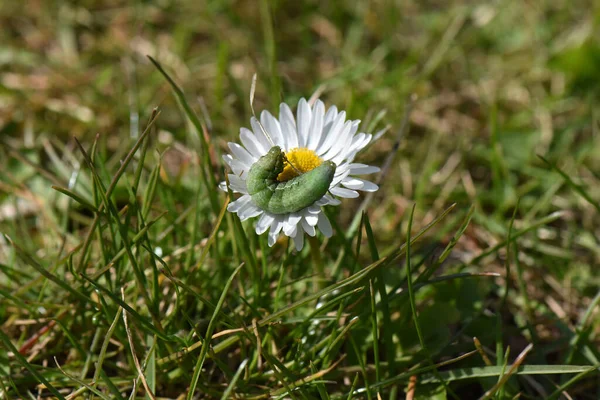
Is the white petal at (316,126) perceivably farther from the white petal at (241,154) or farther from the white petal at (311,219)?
the white petal at (311,219)

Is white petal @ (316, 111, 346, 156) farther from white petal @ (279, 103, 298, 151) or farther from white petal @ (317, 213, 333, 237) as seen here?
white petal @ (317, 213, 333, 237)

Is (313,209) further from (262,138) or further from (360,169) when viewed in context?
(262,138)

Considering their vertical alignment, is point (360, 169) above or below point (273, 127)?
below

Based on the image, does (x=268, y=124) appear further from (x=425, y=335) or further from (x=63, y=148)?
(x=63, y=148)

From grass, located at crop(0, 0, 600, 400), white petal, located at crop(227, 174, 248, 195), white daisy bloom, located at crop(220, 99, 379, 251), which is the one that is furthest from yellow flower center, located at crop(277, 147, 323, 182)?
grass, located at crop(0, 0, 600, 400)

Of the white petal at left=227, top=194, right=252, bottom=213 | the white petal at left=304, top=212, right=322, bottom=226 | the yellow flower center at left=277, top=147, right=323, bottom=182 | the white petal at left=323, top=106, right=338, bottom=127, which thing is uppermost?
the white petal at left=323, top=106, right=338, bottom=127

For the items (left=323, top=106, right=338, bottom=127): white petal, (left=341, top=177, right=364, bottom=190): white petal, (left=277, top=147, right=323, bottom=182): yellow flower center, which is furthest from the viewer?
(left=323, top=106, right=338, bottom=127): white petal

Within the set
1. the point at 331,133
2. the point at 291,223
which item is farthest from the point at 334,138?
the point at 291,223
